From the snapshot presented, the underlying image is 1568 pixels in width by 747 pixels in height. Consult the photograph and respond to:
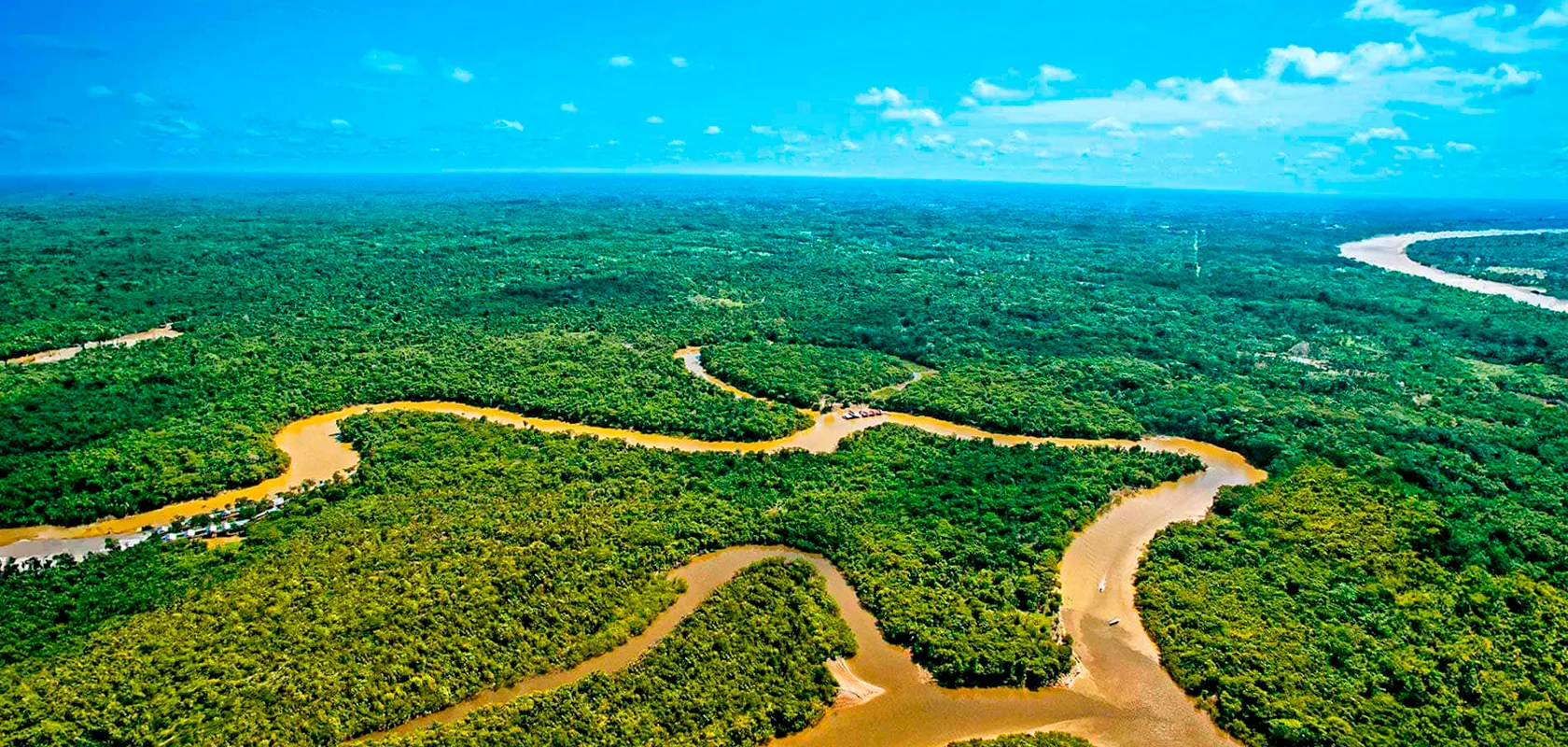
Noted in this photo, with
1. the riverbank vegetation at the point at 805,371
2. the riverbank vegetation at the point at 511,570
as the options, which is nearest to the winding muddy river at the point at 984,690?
the riverbank vegetation at the point at 511,570

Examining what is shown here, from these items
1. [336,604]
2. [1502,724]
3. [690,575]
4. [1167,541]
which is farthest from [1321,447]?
[336,604]

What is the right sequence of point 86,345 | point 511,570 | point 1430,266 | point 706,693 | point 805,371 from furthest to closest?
1. point 1430,266
2. point 86,345
3. point 805,371
4. point 511,570
5. point 706,693

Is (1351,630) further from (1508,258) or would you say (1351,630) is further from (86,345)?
(1508,258)

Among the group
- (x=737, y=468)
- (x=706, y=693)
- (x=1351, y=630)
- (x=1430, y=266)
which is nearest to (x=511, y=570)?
(x=706, y=693)

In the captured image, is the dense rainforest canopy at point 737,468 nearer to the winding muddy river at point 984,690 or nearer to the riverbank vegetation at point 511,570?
the riverbank vegetation at point 511,570

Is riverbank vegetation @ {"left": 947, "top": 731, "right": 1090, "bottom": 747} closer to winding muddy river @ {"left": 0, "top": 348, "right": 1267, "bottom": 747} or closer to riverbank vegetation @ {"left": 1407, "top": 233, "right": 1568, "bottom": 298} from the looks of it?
winding muddy river @ {"left": 0, "top": 348, "right": 1267, "bottom": 747}

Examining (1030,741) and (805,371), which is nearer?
(1030,741)
